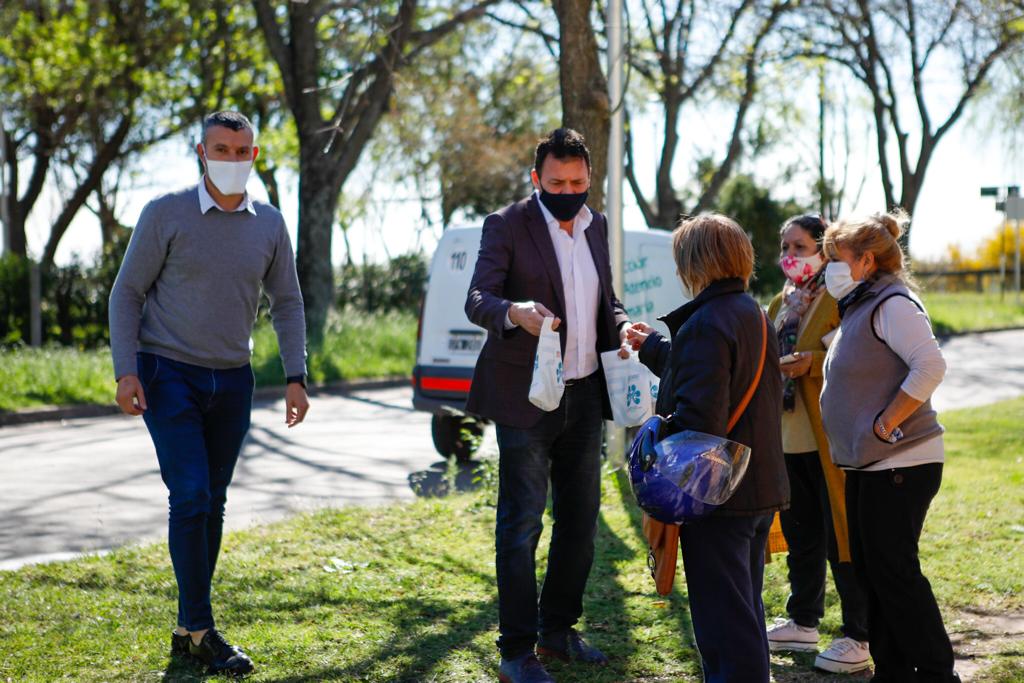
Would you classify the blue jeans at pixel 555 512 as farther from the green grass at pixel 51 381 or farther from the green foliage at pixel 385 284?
the green foliage at pixel 385 284

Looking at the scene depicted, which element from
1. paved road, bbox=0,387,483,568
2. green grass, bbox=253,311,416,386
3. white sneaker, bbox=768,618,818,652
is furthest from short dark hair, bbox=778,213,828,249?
green grass, bbox=253,311,416,386

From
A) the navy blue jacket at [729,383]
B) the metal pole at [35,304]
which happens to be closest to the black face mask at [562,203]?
the navy blue jacket at [729,383]

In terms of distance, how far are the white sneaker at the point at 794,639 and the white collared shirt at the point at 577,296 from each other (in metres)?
1.39

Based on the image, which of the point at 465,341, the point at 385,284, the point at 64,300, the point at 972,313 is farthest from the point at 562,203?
the point at 972,313

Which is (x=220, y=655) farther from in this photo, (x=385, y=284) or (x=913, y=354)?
(x=385, y=284)

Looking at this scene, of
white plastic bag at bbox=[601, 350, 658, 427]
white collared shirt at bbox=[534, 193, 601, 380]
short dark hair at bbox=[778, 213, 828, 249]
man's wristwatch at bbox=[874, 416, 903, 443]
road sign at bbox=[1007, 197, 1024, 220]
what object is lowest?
man's wristwatch at bbox=[874, 416, 903, 443]

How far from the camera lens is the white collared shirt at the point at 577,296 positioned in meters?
4.21

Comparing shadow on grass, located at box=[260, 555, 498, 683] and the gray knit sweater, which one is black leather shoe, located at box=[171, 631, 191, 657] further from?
the gray knit sweater

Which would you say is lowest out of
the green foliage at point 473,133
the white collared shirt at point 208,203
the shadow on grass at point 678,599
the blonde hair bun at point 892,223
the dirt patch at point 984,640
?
the dirt patch at point 984,640

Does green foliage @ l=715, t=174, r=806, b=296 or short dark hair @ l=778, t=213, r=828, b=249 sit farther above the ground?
green foliage @ l=715, t=174, r=806, b=296

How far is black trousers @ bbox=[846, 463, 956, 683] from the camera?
386cm

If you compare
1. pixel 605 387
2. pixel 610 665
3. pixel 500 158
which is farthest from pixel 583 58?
pixel 500 158

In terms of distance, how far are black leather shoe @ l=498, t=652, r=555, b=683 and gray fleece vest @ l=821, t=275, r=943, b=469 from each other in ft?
4.20

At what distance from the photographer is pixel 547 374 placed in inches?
152
